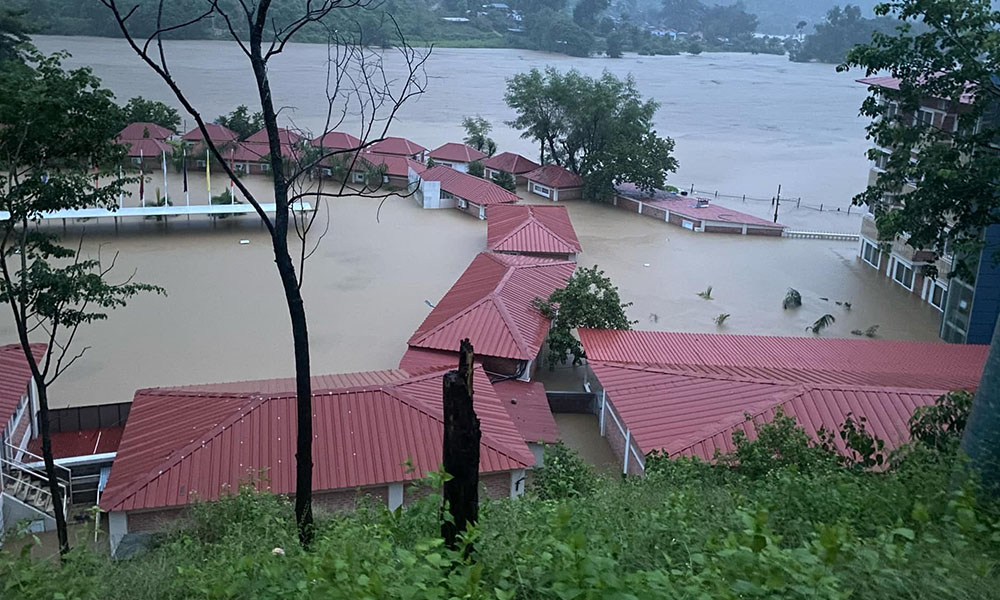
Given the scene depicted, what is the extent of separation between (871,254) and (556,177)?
11.3 meters

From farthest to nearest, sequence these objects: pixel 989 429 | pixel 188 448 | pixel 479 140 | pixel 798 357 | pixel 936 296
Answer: pixel 479 140 < pixel 936 296 < pixel 798 357 < pixel 188 448 < pixel 989 429

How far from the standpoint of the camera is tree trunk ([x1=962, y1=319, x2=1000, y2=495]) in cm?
459

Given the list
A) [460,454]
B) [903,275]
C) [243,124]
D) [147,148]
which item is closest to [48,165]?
[460,454]

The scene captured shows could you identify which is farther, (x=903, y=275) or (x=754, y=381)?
(x=903, y=275)

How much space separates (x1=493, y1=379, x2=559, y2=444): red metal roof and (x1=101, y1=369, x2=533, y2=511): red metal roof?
28.4 inches

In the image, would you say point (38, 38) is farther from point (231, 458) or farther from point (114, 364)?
point (231, 458)

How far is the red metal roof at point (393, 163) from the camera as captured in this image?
30.0 meters

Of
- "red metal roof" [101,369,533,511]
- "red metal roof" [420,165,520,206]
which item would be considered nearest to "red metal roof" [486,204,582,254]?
"red metal roof" [420,165,520,206]

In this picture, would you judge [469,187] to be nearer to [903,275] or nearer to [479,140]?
[479,140]

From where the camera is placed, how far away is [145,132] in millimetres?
31141

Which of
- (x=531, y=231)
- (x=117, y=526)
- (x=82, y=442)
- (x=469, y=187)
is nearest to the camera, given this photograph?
(x=117, y=526)

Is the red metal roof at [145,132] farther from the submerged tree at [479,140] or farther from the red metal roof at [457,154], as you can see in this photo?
the submerged tree at [479,140]

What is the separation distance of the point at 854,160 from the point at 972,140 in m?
33.7

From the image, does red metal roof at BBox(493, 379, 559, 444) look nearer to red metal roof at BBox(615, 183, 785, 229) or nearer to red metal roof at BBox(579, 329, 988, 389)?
red metal roof at BBox(579, 329, 988, 389)
